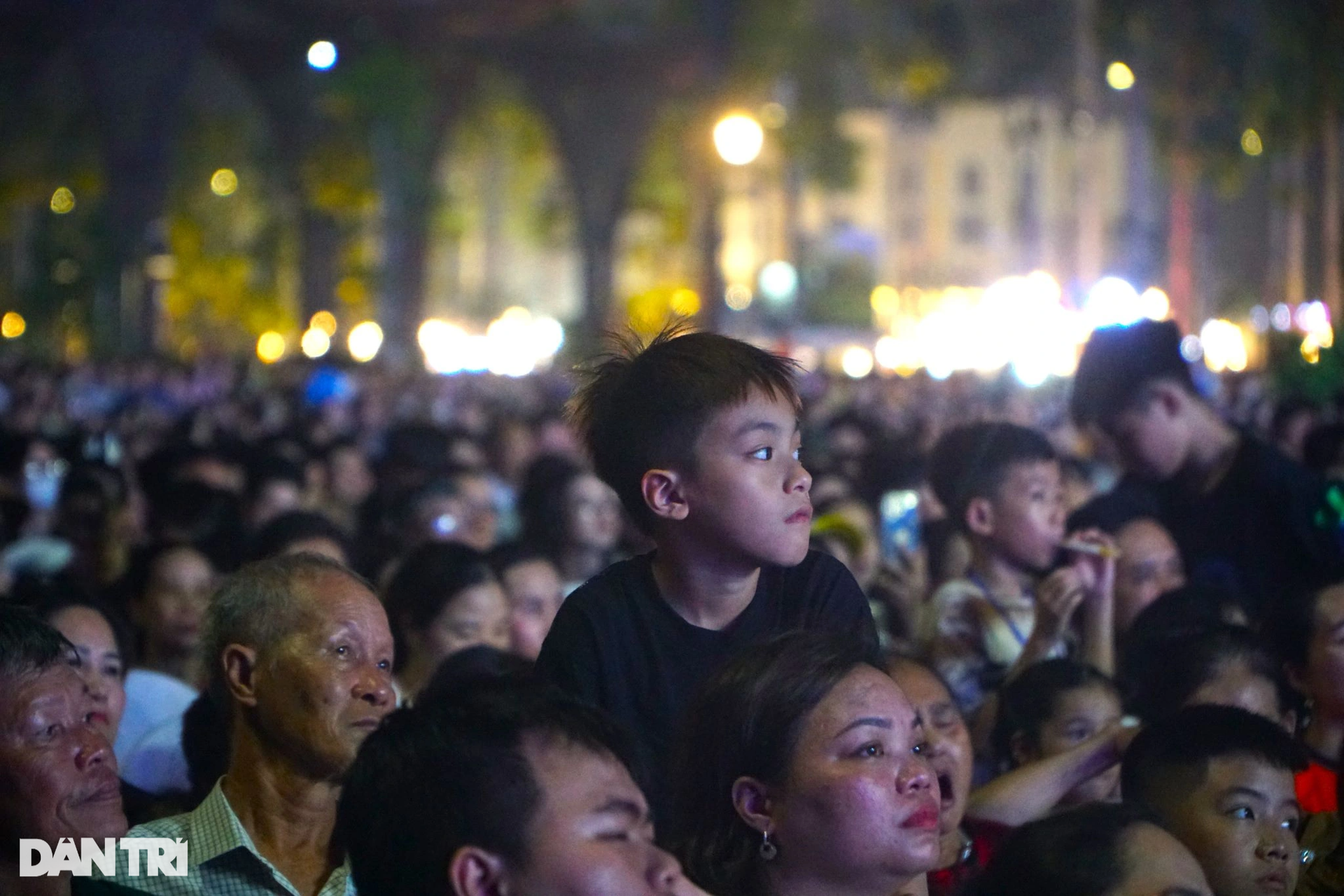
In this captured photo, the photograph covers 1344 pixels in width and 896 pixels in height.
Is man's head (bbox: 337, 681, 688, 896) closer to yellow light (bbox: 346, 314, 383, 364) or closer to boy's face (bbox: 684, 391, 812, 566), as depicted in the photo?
boy's face (bbox: 684, 391, 812, 566)

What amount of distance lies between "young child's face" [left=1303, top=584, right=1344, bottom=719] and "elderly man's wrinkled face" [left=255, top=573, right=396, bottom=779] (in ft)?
9.24

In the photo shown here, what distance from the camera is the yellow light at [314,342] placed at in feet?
130

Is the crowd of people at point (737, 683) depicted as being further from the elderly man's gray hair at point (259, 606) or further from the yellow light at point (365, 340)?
the yellow light at point (365, 340)

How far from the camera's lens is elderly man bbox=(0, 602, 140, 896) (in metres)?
3.72

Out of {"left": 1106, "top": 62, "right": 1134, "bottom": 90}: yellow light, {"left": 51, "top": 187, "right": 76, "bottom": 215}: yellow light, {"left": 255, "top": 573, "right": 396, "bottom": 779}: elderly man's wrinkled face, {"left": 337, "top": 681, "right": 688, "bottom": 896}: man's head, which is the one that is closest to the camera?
{"left": 337, "top": 681, "right": 688, "bottom": 896}: man's head

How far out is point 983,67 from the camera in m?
50.9

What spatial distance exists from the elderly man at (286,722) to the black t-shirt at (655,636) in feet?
1.51

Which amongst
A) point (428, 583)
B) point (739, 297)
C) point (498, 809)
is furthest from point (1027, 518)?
point (739, 297)

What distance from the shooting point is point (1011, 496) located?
639 centimetres

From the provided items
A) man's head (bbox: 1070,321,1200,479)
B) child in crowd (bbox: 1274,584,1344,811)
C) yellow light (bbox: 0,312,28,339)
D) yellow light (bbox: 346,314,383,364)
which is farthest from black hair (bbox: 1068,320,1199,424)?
yellow light (bbox: 0,312,28,339)

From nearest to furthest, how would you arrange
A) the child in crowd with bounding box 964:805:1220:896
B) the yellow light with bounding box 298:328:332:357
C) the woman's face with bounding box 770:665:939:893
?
the woman's face with bounding box 770:665:939:893, the child in crowd with bounding box 964:805:1220:896, the yellow light with bounding box 298:328:332:357

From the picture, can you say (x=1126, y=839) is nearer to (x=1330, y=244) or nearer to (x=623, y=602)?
(x=623, y=602)

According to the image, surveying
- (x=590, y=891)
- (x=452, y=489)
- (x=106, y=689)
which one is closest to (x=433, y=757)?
(x=590, y=891)

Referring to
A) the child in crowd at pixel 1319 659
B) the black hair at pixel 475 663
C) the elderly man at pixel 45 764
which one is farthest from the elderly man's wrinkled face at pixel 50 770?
the child in crowd at pixel 1319 659
